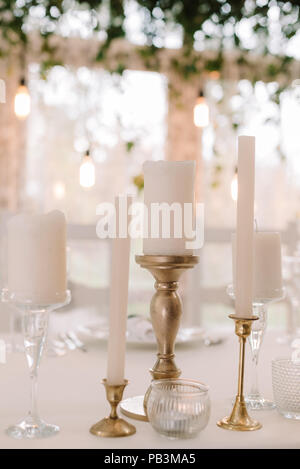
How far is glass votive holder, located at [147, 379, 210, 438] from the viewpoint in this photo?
584 millimetres

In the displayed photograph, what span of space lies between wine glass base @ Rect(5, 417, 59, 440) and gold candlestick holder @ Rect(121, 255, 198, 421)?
4.7 inches

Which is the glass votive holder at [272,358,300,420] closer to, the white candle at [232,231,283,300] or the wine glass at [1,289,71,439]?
the white candle at [232,231,283,300]

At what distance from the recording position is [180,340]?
1.15 metres

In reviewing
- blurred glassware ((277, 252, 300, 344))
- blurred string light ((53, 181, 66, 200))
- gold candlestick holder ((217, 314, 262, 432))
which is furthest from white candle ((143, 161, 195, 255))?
blurred string light ((53, 181, 66, 200))

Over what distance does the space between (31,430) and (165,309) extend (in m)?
0.22

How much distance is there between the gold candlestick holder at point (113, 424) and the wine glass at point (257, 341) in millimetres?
214

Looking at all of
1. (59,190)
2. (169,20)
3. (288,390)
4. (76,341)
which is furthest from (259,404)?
(59,190)

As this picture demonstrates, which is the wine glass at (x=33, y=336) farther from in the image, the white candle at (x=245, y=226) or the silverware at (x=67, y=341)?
the silverware at (x=67, y=341)

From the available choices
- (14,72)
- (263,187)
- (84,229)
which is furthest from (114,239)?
(263,187)

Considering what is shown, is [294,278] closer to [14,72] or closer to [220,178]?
[220,178]

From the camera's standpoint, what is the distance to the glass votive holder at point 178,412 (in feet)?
1.92

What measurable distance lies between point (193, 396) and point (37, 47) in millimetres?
3234

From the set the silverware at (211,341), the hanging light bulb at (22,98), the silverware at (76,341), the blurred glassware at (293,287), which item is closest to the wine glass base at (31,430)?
the silverware at (76,341)

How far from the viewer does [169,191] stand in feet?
2.37
